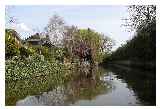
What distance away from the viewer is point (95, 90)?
424 centimetres

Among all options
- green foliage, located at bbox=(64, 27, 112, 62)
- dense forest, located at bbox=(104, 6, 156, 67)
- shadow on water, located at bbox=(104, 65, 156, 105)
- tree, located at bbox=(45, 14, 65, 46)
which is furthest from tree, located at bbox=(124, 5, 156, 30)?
tree, located at bbox=(45, 14, 65, 46)

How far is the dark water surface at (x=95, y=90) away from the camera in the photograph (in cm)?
413

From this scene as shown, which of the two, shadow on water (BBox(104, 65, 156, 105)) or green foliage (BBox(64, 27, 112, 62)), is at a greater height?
green foliage (BBox(64, 27, 112, 62))

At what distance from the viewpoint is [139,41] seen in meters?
4.21

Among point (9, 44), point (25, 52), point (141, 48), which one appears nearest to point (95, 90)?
point (141, 48)

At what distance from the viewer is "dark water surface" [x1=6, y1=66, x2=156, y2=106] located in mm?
4129

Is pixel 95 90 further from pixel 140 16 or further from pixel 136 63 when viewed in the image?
pixel 140 16

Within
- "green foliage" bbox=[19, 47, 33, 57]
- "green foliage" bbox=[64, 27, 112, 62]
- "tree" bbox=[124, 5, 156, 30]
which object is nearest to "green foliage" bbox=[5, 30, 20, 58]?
"green foliage" bbox=[19, 47, 33, 57]

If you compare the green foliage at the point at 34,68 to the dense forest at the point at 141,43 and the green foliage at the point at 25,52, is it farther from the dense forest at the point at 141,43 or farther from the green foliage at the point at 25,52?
the dense forest at the point at 141,43

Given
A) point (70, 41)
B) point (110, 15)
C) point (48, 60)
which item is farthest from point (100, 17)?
point (48, 60)

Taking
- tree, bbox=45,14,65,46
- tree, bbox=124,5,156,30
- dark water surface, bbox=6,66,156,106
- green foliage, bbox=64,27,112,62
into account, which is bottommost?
dark water surface, bbox=6,66,156,106

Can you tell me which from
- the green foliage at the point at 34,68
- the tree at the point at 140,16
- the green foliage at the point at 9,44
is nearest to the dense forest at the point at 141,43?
the tree at the point at 140,16

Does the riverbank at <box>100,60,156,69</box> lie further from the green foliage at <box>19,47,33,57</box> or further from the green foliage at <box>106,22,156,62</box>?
the green foliage at <box>19,47,33,57</box>

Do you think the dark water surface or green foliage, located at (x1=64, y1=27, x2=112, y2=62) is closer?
the dark water surface
